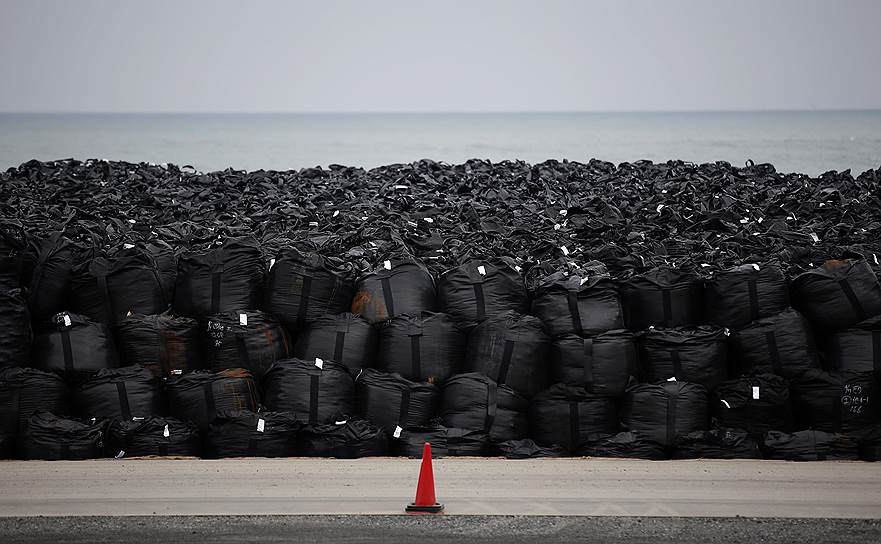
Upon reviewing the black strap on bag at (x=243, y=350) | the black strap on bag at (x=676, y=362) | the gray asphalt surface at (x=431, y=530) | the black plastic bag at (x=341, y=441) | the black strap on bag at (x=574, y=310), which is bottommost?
the gray asphalt surface at (x=431, y=530)

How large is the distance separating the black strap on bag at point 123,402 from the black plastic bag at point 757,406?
4.27 metres

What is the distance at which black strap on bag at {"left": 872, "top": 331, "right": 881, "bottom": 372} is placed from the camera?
801 cm

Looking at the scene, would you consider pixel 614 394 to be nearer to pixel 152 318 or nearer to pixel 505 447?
pixel 505 447

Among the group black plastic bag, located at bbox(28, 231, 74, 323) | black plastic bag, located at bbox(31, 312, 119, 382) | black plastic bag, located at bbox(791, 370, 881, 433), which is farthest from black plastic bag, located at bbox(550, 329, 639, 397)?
black plastic bag, located at bbox(28, 231, 74, 323)

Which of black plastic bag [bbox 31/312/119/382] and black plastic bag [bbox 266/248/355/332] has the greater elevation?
black plastic bag [bbox 266/248/355/332]

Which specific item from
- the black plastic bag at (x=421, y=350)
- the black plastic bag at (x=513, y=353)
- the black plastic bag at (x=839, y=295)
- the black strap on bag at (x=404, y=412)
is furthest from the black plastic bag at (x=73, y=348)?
the black plastic bag at (x=839, y=295)

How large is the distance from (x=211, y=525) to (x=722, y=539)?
2843 mm

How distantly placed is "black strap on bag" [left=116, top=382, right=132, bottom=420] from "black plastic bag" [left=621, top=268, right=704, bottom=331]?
3.80 metres

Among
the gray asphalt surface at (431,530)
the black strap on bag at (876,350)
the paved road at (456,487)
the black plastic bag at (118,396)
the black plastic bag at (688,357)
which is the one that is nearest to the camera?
the gray asphalt surface at (431,530)

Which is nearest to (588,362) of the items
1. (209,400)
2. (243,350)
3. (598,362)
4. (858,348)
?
(598,362)

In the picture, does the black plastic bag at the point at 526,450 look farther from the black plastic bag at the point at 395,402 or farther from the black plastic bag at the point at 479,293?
the black plastic bag at the point at 479,293

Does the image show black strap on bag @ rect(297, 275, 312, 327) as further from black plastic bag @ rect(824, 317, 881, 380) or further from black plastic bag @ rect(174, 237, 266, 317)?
black plastic bag @ rect(824, 317, 881, 380)

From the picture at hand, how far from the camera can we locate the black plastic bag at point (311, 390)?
7.86 metres

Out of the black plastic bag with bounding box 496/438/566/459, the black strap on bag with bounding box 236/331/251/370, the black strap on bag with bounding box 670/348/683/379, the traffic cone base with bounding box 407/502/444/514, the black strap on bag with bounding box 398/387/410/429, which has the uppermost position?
the black strap on bag with bounding box 236/331/251/370
